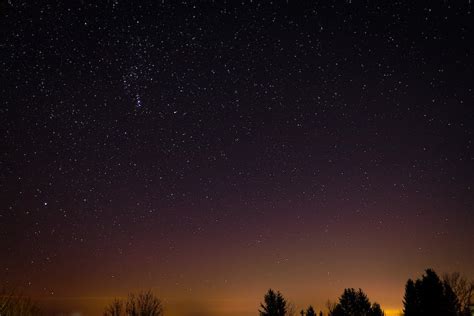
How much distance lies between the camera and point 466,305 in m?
51.5

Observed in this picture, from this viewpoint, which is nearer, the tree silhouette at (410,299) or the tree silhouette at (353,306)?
the tree silhouette at (410,299)

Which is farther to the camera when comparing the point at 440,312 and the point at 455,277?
the point at 455,277

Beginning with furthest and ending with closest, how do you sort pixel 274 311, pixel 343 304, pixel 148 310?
pixel 343 304 < pixel 148 310 < pixel 274 311

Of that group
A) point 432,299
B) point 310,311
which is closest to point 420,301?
point 432,299

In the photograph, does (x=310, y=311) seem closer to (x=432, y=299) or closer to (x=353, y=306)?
(x=353, y=306)

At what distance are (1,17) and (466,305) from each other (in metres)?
61.1

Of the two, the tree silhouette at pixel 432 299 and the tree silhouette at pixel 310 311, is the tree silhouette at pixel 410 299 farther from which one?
the tree silhouette at pixel 310 311

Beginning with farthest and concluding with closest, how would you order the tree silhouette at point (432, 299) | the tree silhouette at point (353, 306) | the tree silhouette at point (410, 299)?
the tree silhouette at point (353, 306), the tree silhouette at point (410, 299), the tree silhouette at point (432, 299)

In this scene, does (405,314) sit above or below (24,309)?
below

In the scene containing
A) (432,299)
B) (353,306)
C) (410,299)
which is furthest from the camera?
(353,306)

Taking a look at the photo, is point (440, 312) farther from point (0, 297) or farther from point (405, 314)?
point (0, 297)

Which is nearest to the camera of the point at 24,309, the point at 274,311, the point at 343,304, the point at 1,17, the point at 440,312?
the point at 1,17

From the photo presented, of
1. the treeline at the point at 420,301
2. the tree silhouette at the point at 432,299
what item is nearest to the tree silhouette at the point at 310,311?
the treeline at the point at 420,301

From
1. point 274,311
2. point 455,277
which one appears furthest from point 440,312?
point 455,277
